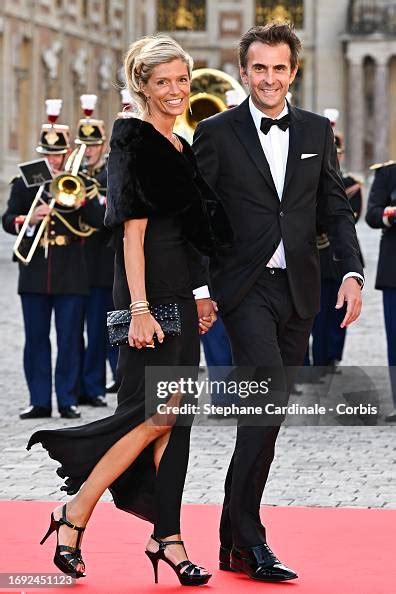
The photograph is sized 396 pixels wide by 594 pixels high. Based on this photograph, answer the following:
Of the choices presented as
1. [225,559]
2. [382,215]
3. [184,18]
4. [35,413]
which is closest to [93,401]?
[35,413]

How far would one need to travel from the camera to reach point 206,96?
527 inches

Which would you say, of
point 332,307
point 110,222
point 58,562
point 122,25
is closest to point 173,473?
point 58,562

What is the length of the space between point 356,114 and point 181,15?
5.98 meters

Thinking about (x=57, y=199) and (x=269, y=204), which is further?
(x=57, y=199)

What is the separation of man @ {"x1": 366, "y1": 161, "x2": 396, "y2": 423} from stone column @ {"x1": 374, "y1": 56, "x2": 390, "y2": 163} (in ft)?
140

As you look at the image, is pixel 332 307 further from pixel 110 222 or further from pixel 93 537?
pixel 110 222

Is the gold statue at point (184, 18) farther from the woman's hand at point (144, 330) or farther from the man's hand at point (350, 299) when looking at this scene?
the woman's hand at point (144, 330)

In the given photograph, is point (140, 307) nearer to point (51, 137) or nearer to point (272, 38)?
point (272, 38)

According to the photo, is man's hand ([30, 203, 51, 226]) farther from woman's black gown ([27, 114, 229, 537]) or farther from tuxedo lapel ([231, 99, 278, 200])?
woman's black gown ([27, 114, 229, 537])

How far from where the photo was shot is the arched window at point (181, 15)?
178ft

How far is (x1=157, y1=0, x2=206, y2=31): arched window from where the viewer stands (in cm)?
5434

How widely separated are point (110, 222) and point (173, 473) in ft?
2.77

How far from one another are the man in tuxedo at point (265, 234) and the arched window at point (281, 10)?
48.6m

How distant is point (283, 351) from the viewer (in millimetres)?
6410
